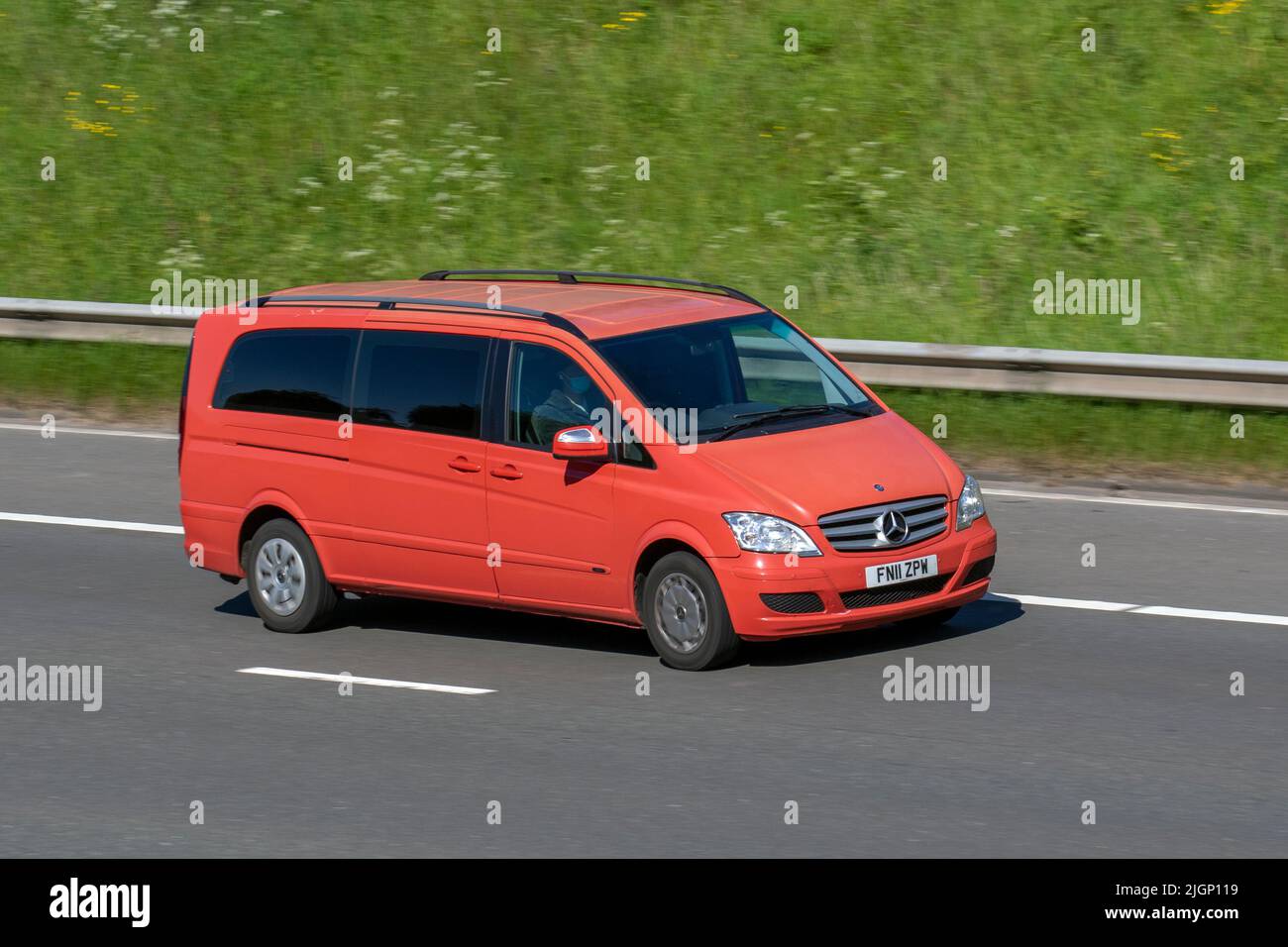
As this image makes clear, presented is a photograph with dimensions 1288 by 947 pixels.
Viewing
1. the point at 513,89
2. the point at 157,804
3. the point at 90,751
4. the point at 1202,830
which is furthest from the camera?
the point at 513,89

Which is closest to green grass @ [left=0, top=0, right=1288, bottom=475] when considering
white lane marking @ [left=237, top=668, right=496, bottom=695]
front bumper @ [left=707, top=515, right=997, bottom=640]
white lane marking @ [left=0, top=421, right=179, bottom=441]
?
white lane marking @ [left=0, top=421, right=179, bottom=441]

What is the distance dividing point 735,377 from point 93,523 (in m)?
5.71

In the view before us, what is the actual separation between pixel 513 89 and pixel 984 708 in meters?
14.6

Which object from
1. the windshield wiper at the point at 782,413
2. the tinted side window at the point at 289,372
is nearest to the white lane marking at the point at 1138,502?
the windshield wiper at the point at 782,413

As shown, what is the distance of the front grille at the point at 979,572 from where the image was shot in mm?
9969

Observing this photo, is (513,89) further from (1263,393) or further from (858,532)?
(858,532)

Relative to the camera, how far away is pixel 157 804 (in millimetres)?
7789

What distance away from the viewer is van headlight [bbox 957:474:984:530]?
10000 millimetres

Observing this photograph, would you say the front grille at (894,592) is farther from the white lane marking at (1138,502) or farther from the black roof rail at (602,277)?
the white lane marking at (1138,502)

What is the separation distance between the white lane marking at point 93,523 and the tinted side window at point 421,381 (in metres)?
3.42

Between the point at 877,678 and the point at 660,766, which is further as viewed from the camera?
the point at 877,678

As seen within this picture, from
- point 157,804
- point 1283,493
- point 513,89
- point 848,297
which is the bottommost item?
point 157,804

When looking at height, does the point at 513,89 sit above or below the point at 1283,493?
above

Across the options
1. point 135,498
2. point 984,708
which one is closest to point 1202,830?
point 984,708
